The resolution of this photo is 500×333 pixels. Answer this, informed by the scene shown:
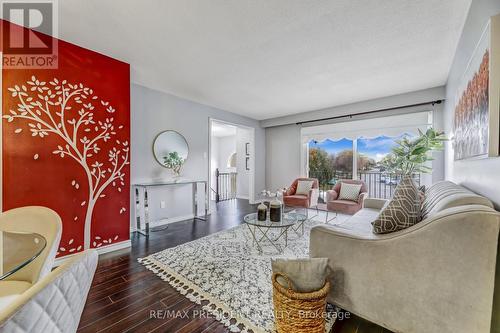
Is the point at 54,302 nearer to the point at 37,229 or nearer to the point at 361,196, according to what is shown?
the point at 37,229

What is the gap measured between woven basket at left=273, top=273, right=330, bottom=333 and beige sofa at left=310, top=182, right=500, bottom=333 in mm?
270

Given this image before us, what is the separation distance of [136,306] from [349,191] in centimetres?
382

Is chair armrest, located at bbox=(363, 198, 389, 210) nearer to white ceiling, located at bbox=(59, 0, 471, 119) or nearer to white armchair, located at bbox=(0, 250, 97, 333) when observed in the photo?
white ceiling, located at bbox=(59, 0, 471, 119)

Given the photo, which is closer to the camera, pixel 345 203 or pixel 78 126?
pixel 78 126

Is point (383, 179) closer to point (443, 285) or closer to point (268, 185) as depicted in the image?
point (268, 185)

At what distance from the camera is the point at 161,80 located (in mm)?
3447

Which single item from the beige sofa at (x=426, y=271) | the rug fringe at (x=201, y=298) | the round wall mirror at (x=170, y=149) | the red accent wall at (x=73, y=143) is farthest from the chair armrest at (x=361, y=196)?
the red accent wall at (x=73, y=143)

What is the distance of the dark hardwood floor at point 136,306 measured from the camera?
1.49 metres

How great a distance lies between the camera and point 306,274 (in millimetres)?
1398

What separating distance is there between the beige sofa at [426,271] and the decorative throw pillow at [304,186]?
3198 mm

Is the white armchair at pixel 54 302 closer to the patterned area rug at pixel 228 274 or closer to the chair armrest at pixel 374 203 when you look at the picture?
the patterned area rug at pixel 228 274

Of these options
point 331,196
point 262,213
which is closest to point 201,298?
point 262,213

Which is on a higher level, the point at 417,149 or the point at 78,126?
the point at 78,126

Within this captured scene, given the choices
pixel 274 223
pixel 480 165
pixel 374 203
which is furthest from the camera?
pixel 374 203
